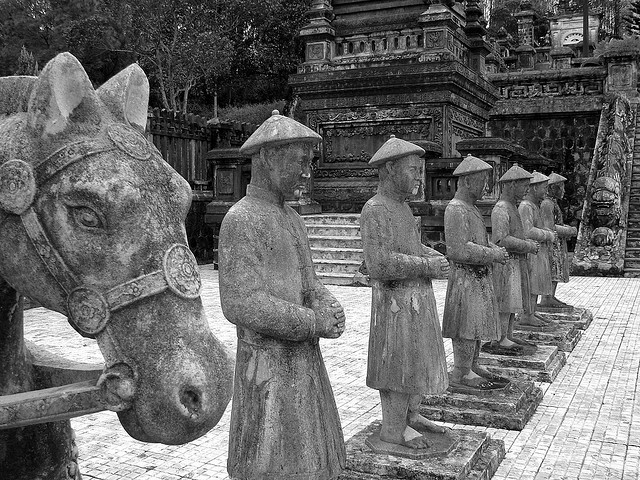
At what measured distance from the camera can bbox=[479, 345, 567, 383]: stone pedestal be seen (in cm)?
632

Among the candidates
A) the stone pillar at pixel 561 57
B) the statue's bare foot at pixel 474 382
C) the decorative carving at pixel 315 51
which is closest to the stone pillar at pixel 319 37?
the decorative carving at pixel 315 51

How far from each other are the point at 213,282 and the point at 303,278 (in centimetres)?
984

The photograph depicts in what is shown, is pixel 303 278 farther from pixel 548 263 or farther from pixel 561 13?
pixel 561 13

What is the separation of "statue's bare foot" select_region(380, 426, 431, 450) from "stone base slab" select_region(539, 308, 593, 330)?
4846 millimetres

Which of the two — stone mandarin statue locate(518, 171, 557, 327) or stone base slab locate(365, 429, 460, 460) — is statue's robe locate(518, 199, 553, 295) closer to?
stone mandarin statue locate(518, 171, 557, 327)

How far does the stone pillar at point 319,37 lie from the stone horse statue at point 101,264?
1493cm

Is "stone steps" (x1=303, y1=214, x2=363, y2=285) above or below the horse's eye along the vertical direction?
below

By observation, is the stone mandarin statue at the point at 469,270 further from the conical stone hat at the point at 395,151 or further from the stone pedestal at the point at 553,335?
the stone pedestal at the point at 553,335

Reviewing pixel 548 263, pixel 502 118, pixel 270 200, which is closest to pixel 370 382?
pixel 270 200

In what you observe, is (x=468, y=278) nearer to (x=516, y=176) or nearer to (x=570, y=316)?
(x=516, y=176)

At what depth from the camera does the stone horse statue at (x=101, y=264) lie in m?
1.48

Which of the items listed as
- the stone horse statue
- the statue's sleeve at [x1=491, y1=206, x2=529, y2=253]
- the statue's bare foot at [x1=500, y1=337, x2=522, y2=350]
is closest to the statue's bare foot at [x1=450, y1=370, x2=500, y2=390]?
the statue's bare foot at [x1=500, y1=337, x2=522, y2=350]

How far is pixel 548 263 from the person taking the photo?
8391mm

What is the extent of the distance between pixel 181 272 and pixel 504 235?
5757 millimetres
